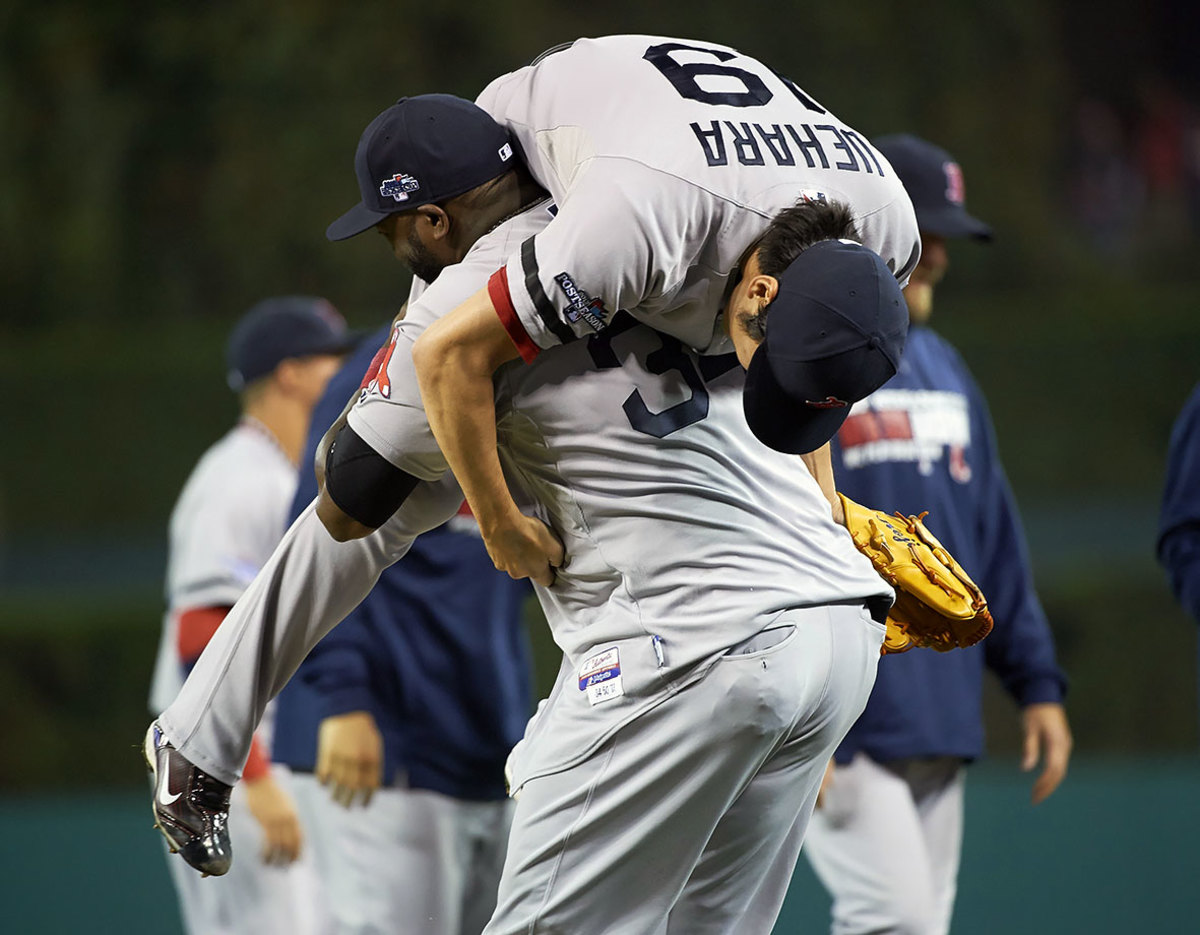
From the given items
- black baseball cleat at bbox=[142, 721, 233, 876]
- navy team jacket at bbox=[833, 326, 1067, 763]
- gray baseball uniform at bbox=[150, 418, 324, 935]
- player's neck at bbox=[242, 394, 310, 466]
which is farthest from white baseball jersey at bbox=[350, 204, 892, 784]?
player's neck at bbox=[242, 394, 310, 466]

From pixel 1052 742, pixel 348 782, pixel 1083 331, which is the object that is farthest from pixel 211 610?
pixel 1083 331

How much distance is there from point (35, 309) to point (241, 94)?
184 centimetres

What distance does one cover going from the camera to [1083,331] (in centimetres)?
849

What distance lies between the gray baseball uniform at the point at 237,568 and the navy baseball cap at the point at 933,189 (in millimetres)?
1720

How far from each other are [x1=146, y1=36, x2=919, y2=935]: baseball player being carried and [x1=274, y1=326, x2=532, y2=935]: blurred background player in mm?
932

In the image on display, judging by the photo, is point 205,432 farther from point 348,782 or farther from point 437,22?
point 348,782

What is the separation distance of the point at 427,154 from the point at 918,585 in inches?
37.0

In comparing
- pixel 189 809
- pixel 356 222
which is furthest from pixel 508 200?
pixel 189 809

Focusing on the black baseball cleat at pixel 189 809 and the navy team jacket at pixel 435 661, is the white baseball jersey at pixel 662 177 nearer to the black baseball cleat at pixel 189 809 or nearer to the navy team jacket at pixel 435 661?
the black baseball cleat at pixel 189 809

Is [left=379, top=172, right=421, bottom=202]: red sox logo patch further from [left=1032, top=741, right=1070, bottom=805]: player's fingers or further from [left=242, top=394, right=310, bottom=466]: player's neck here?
[left=242, top=394, right=310, bottom=466]: player's neck

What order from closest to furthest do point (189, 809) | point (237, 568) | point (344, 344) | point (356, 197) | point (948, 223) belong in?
1. point (189, 809)
2. point (948, 223)
3. point (237, 568)
4. point (344, 344)
5. point (356, 197)

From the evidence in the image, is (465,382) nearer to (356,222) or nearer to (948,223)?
(356,222)

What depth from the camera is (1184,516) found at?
3236 mm

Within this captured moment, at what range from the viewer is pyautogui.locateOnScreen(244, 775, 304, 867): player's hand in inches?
145
